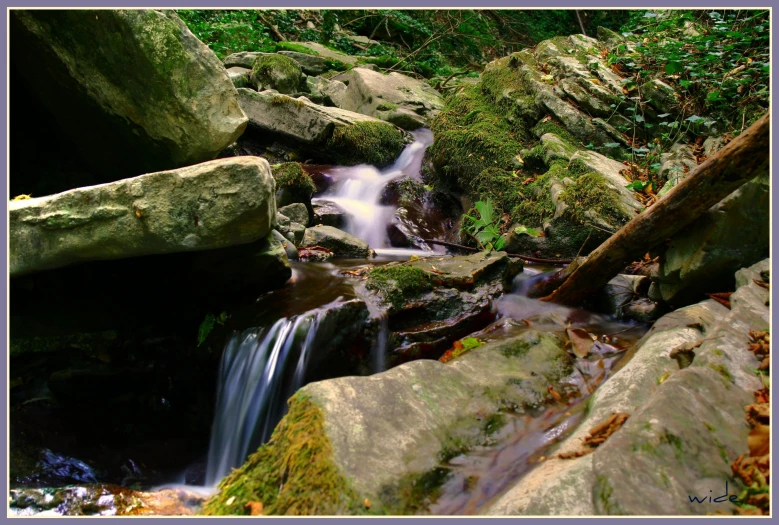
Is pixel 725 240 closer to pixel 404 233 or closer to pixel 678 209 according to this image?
pixel 678 209

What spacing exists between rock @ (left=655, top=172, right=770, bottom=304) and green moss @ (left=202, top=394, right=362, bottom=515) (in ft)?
10.6

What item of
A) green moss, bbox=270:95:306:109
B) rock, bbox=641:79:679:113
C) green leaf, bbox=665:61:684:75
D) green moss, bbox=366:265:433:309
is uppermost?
green moss, bbox=270:95:306:109

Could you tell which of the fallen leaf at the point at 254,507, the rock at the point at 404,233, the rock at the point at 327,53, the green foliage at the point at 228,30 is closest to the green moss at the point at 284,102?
the rock at the point at 404,233

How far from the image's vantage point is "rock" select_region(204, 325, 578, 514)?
2.03m

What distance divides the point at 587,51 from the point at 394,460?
7990 mm

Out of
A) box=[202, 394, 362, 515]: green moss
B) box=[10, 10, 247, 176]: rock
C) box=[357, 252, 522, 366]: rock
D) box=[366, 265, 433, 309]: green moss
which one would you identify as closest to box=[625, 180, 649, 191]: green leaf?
box=[357, 252, 522, 366]: rock

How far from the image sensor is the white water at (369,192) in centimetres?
743

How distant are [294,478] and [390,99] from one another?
993cm

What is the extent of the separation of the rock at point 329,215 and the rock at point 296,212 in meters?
0.42

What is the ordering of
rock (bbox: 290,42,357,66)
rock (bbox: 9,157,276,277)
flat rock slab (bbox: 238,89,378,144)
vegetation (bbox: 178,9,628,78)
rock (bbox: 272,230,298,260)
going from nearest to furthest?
rock (bbox: 9,157,276,277)
rock (bbox: 272,230,298,260)
flat rock slab (bbox: 238,89,378,144)
rock (bbox: 290,42,357,66)
vegetation (bbox: 178,9,628,78)

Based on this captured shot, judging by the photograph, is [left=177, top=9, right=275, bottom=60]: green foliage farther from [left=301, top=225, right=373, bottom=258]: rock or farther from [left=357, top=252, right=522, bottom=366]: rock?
[left=357, top=252, right=522, bottom=366]: rock

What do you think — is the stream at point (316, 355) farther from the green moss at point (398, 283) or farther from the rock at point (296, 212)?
the rock at point (296, 212)

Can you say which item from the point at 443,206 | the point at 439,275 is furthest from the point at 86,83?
the point at 443,206

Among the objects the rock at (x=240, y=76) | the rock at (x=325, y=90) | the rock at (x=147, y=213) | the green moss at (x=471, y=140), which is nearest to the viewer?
the rock at (x=147, y=213)
